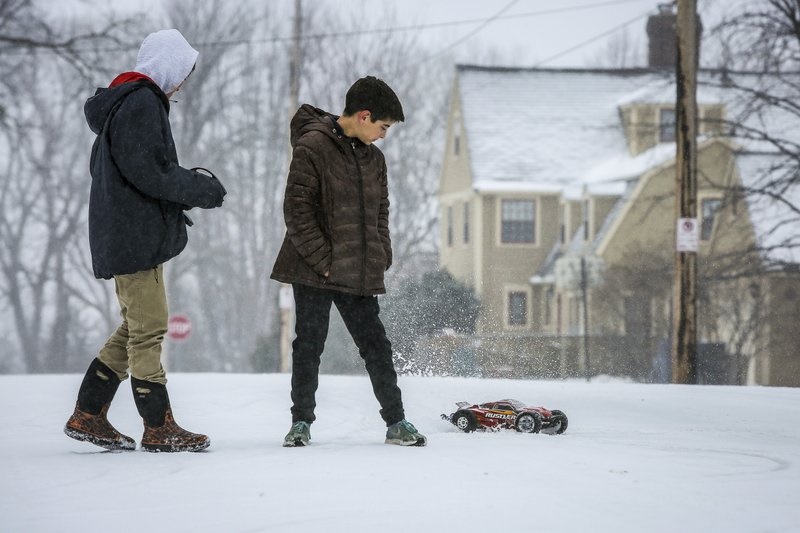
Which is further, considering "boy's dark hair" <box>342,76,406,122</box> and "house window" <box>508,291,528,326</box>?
"house window" <box>508,291,528,326</box>

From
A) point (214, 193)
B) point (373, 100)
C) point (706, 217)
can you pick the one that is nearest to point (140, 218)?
point (214, 193)

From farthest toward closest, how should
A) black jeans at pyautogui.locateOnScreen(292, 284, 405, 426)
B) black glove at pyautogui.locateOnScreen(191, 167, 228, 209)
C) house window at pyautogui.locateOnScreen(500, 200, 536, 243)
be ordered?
1. house window at pyautogui.locateOnScreen(500, 200, 536, 243)
2. black jeans at pyautogui.locateOnScreen(292, 284, 405, 426)
3. black glove at pyautogui.locateOnScreen(191, 167, 228, 209)

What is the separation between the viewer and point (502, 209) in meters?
32.7

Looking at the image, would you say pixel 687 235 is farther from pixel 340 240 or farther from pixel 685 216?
pixel 340 240

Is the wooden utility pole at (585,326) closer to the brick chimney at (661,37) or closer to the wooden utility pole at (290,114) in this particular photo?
the wooden utility pole at (290,114)

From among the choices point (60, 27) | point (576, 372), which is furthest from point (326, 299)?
point (60, 27)

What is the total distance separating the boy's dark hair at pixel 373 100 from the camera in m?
5.13

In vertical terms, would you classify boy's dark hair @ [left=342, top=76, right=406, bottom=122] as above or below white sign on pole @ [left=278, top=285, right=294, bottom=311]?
above

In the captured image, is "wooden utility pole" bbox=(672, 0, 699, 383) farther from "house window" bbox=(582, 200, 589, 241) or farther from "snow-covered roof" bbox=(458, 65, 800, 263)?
"house window" bbox=(582, 200, 589, 241)

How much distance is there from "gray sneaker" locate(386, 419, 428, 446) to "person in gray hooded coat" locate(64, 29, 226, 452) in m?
0.82

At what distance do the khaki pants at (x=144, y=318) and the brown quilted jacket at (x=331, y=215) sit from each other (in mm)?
495

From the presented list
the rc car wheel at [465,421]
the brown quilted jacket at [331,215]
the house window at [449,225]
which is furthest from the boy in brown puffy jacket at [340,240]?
the house window at [449,225]

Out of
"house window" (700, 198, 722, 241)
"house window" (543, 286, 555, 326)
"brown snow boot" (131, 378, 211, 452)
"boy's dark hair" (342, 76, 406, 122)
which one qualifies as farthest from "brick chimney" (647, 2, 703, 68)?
"brown snow boot" (131, 378, 211, 452)

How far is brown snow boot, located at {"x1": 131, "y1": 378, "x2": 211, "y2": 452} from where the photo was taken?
4.86 meters
